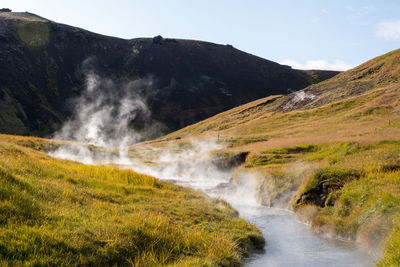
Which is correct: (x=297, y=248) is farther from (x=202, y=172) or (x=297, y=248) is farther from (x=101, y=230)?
(x=202, y=172)

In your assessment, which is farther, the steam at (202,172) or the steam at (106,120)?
the steam at (106,120)

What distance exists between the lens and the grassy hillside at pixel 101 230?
8570 mm

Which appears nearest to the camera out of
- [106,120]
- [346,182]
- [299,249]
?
[299,249]

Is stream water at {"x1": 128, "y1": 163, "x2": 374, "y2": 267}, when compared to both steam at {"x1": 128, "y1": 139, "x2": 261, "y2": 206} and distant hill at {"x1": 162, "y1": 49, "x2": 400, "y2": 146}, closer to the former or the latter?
steam at {"x1": 128, "y1": 139, "x2": 261, "y2": 206}

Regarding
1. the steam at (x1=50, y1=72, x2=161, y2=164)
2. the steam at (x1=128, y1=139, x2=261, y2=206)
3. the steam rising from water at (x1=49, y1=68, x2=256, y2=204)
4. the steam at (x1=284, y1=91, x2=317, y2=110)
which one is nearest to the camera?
the steam at (x1=128, y1=139, x2=261, y2=206)

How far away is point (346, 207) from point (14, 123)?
146 meters

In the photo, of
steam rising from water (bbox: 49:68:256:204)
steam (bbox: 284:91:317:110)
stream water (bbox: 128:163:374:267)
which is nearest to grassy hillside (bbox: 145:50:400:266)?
stream water (bbox: 128:163:374:267)

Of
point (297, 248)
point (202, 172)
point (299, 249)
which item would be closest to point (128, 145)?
point (202, 172)

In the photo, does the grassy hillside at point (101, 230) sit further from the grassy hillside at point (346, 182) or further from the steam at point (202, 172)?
the steam at point (202, 172)

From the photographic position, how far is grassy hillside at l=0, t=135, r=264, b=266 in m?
8.57

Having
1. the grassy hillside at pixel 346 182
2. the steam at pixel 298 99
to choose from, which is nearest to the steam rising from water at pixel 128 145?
the grassy hillside at pixel 346 182

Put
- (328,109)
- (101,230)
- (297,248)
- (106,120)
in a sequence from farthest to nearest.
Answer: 1. (106,120)
2. (328,109)
3. (297,248)
4. (101,230)

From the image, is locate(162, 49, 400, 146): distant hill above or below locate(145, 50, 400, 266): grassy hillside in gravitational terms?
above

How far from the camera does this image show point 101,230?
33.4 feet
